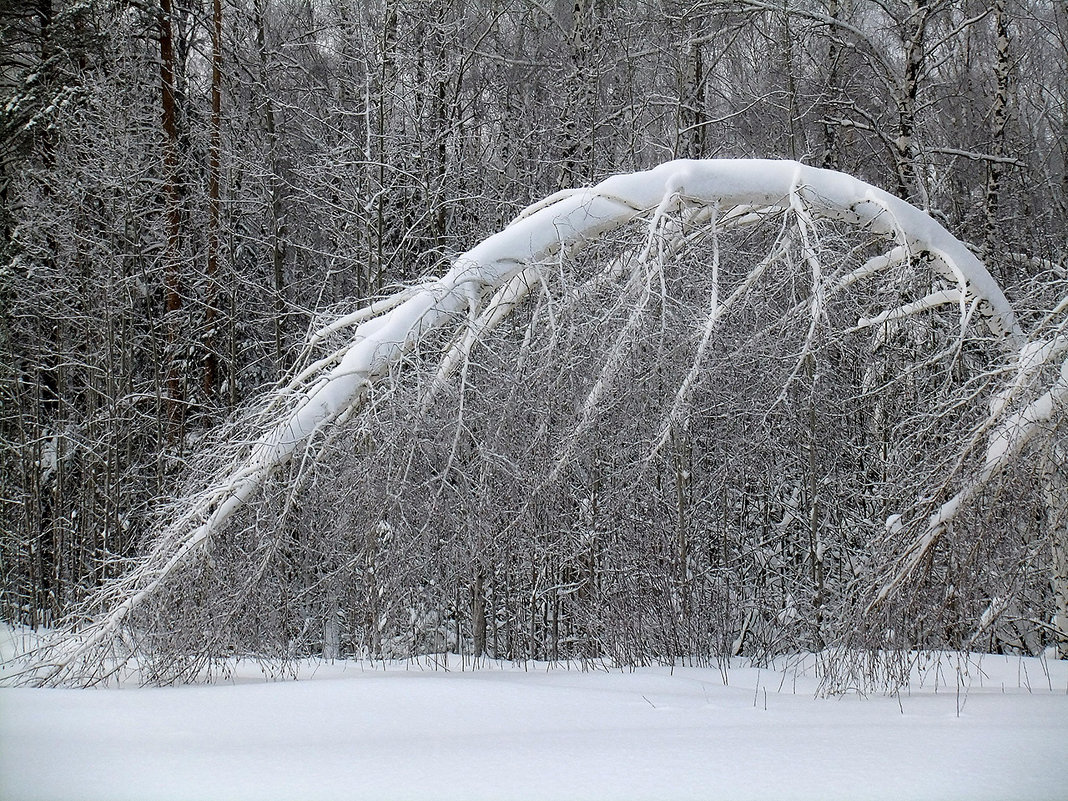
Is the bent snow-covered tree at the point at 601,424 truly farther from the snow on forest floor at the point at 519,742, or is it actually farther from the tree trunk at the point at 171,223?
the tree trunk at the point at 171,223

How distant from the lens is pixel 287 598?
799cm

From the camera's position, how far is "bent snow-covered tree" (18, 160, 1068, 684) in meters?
6.97

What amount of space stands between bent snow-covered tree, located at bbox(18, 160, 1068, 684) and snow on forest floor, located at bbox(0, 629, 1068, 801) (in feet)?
2.44

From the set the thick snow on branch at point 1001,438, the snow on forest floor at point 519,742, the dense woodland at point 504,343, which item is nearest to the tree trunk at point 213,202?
the dense woodland at point 504,343

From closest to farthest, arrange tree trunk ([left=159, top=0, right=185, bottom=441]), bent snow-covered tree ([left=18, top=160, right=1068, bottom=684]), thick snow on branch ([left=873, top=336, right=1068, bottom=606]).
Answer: thick snow on branch ([left=873, top=336, right=1068, bottom=606]), bent snow-covered tree ([left=18, top=160, right=1068, bottom=684]), tree trunk ([left=159, top=0, right=185, bottom=441])

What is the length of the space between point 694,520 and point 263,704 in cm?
773

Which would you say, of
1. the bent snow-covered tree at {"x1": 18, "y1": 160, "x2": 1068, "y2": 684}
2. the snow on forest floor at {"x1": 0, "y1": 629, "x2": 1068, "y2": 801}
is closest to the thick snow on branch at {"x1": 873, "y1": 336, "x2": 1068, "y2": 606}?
the bent snow-covered tree at {"x1": 18, "y1": 160, "x2": 1068, "y2": 684}

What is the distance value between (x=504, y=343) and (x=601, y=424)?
103 cm

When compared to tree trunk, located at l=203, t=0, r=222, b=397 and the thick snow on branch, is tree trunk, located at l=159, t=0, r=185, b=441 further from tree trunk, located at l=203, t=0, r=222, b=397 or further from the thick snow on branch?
the thick snow on branch

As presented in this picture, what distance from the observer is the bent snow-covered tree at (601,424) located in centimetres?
697

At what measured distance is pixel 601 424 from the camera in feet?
25.3

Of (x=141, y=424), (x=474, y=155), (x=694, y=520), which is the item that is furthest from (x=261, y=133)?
(x=694, y=520)

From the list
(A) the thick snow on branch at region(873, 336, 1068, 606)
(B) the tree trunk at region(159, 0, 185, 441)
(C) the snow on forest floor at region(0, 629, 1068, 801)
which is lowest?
(C) the snow on forest floor at region(0, 629, 1068, 801)

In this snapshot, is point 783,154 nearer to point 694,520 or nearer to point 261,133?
point 694,520
